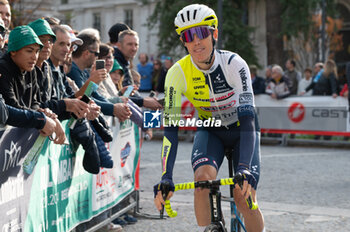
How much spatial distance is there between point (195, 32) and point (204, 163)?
3.06 feet

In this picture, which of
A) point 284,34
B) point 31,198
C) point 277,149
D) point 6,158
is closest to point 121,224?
point 31,198

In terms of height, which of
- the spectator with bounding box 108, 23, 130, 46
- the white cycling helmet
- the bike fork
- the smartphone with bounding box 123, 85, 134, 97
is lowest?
the bike fork

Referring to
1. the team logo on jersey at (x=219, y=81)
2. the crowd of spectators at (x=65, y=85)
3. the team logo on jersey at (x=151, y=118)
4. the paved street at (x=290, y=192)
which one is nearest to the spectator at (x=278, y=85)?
the paved street at (x=290, y=192)

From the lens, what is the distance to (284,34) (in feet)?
92.3

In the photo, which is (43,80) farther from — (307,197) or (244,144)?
(307,197)

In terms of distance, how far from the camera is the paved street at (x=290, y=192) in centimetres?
666

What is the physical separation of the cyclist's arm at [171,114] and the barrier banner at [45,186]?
1.14 metres

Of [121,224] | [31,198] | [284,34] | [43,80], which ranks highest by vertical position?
[284,34]

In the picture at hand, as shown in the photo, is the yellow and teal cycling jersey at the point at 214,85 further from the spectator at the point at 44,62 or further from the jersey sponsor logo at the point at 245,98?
the spectator at the point at 44,62

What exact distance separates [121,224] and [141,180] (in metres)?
2.91

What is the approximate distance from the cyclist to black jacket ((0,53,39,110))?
112cm

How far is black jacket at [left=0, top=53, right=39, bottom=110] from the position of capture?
13.8 ft

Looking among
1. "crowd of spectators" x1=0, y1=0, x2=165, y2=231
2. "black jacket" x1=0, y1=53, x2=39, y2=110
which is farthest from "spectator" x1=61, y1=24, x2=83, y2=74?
"black jacket" x1=0, y1=53, x2=39, y2=110

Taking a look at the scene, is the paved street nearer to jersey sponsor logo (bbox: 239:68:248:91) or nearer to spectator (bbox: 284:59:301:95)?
jersey sponsor logo (bbox: 239:68:248:91)
